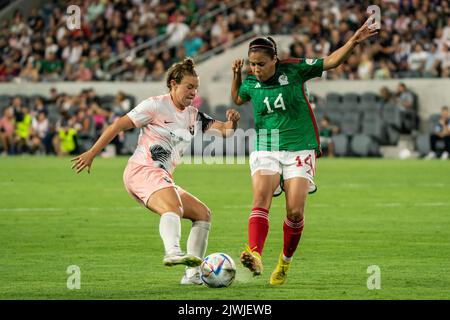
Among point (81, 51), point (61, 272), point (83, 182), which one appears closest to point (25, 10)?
point (81, 51)

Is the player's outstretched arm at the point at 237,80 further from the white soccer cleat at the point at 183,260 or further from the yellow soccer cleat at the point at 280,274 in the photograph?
the white soccer cleat at the point at 183,260

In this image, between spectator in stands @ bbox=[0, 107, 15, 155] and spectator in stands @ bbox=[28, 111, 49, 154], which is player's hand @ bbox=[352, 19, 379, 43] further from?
spectator in stands @ bbox=[0, 107, 15, 155]

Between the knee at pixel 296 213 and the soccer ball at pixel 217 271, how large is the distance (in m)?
0.73

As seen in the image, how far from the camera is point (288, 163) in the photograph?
10.4 meters

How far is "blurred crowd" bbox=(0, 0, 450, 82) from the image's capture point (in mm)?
32594

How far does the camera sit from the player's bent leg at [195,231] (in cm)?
1026

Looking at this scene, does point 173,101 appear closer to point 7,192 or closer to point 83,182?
point 7,192

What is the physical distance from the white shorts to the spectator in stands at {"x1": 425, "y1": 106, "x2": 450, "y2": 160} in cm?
2055

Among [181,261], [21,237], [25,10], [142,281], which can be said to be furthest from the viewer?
[25,10]

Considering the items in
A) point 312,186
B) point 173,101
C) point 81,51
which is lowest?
point 312,186

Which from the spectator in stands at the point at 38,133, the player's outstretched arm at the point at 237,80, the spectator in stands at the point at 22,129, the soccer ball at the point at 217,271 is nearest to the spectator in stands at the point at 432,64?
the spectator in stands at the point at 38,133

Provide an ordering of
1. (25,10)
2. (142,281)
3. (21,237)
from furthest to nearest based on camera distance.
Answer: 1. (25,10)
2. (21,237)
3. (142,281)

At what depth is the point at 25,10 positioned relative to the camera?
41.6m
